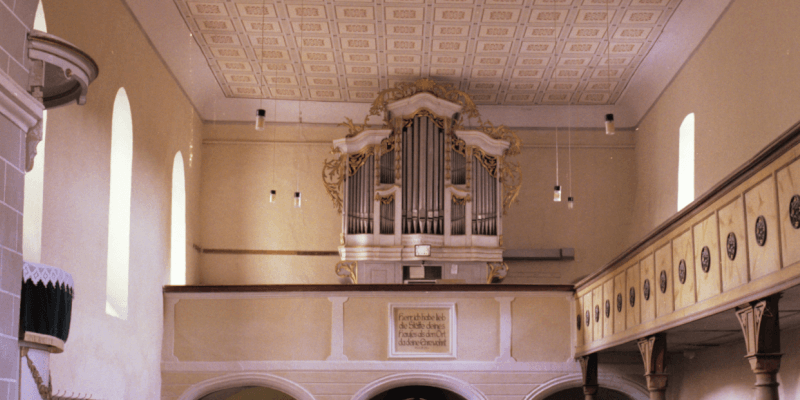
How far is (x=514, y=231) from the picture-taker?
56.6 feet

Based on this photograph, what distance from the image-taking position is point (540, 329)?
1374cm

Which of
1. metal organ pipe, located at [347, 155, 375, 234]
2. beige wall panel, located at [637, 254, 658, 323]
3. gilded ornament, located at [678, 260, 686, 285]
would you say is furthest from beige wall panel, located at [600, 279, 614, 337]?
metal organ pipe, located at [347, 155, 375, 234]

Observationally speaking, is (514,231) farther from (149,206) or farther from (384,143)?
(149,206)

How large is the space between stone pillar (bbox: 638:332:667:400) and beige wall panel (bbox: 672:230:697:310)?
4.48 ft

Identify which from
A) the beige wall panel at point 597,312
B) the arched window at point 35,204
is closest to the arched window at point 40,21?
the arched window at point 35,204

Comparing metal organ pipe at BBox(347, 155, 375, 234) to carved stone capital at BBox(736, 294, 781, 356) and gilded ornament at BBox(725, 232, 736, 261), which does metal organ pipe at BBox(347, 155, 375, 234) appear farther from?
carved stone capital at BBox(736, 294, 781, 356)

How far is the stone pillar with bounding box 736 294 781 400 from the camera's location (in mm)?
7035

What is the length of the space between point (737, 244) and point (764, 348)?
874 millimetres

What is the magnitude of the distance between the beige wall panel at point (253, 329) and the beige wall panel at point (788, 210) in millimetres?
8525

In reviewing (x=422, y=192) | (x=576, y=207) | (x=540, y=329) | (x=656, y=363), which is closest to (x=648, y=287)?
(x=656, y=363)

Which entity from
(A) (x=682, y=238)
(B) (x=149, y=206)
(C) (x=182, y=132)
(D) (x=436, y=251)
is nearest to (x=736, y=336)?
(A) (x=682, y=238)

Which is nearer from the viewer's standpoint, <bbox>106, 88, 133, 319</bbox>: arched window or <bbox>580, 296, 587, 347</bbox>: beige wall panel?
<bbox>106, 88, 133, 319</bbox>: arched window

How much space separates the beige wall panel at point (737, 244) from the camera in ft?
23.4

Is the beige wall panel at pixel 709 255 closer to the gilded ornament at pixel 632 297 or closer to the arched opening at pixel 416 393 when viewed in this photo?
the gilded ornament at pixel 632 297
